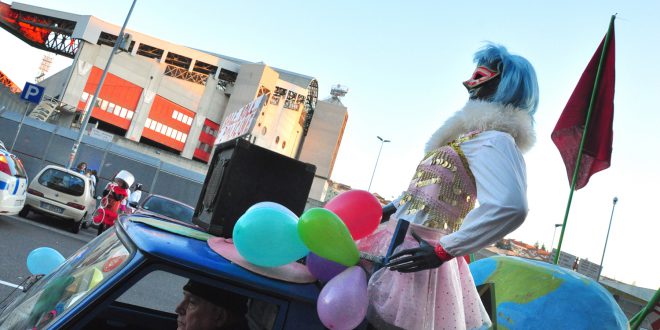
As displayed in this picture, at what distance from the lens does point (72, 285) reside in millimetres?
1612

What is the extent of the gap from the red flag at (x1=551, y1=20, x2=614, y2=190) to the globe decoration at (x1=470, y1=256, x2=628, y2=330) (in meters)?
1.47

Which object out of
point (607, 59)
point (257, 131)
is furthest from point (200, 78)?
point (607, 59)

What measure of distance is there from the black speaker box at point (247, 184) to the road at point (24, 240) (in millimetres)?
3347

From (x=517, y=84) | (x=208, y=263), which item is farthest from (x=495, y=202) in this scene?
(x=208, y=263)

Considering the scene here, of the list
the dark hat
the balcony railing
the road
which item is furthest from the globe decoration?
the balcony railing

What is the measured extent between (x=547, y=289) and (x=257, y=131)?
46109 millimetres

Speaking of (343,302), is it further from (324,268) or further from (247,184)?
(247,184)

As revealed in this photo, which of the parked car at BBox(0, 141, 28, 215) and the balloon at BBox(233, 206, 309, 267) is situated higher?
the balloon at BBox(233, 206, 309, 267)

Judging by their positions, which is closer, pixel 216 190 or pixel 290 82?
pixel 216 190

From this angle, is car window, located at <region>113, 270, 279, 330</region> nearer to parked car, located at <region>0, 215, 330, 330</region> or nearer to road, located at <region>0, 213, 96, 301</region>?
parked car, located at <region>0, 215, 330, 330</region>

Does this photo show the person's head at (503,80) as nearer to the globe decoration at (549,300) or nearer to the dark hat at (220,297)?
the globe decoration at (549,300)

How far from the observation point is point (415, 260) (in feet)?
4.98

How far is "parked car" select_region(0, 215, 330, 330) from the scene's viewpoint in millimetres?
1337

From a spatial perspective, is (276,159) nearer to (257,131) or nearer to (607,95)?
(607,95)
